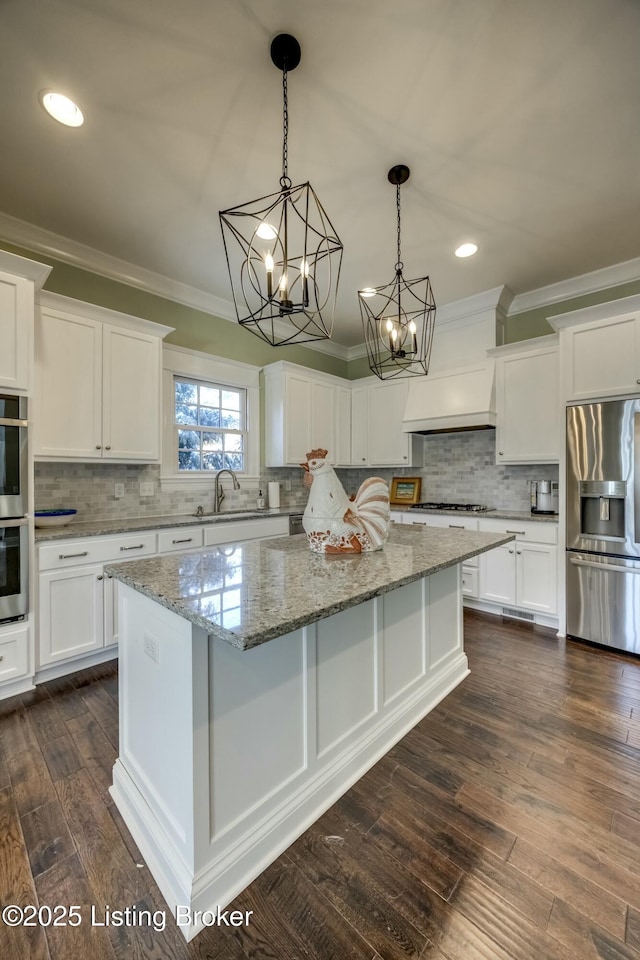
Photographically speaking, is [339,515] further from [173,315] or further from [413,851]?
[173,315]

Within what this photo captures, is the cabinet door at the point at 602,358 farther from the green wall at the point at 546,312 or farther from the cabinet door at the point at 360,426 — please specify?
the cabinet door at the point at 360,426

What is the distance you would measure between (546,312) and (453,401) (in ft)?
3.87

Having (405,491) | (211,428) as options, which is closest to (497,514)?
(405,491)

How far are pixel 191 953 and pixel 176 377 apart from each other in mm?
3568

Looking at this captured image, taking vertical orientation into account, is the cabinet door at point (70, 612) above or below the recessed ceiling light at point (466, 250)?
below

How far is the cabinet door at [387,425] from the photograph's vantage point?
4.42m

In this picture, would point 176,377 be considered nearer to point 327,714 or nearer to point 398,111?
point 398,111

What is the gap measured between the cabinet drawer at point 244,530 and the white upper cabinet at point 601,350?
268 cm

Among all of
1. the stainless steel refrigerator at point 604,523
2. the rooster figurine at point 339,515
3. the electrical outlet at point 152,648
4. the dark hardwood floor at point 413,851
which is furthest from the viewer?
the stainless steel refrigerator at point 604,523

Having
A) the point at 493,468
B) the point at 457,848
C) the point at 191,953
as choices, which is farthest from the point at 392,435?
the point at 191,953

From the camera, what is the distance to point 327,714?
1514mm

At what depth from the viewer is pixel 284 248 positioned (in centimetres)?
130

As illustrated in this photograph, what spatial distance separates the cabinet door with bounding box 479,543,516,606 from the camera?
3.37 m

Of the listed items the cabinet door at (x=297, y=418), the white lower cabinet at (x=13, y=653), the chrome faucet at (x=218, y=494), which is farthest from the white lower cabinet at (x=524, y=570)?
the white lower cabinet at (x=13, y=653)
